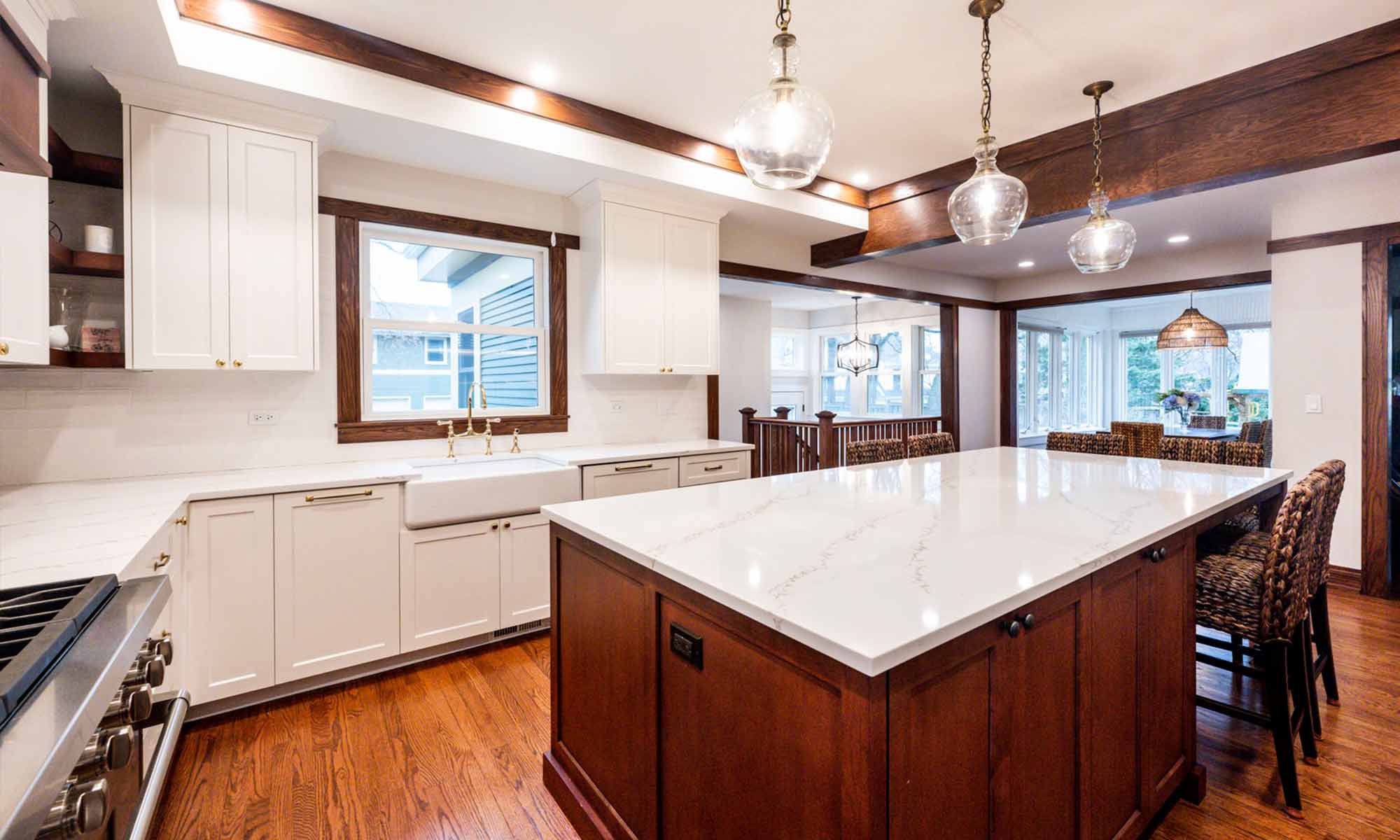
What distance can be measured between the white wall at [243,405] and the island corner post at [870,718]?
196 centimetres

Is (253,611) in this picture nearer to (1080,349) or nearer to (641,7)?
(641,7)

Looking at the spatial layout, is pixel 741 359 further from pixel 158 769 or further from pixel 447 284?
pixel 158 769

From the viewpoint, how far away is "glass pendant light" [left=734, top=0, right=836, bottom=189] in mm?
1667

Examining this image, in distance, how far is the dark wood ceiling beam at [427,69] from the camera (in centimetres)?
230

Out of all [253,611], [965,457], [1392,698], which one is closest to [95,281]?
[253,611]

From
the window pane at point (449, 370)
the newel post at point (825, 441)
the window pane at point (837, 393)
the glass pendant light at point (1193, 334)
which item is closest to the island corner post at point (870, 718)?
the window pane at point (449, 370)

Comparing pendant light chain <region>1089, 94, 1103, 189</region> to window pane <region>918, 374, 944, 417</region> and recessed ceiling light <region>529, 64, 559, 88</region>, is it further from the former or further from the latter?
window pane <region>918, 374, 944, 417</region>

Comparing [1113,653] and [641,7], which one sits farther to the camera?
[641,7]

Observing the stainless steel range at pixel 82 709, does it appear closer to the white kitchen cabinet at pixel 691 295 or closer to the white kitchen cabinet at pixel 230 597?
the white kitchen cabinet at pixel 230 597

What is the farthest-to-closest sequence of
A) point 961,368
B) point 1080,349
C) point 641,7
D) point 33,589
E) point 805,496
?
point 1080,349, point 961,368, point 641,7, point 805,496, point 33,589

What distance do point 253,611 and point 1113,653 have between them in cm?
292

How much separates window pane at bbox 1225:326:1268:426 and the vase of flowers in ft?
2.14

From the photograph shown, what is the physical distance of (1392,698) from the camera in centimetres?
248

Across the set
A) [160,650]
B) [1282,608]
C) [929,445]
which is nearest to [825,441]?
[929,445]
